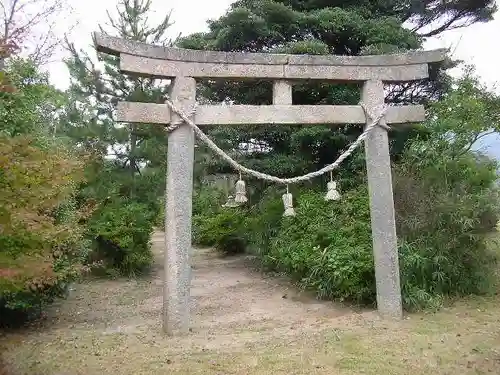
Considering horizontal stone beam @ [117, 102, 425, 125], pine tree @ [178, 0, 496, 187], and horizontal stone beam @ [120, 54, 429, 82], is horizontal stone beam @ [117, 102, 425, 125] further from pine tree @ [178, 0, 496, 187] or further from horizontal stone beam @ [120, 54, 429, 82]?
pine tree @ [178, 0, 496, 187]

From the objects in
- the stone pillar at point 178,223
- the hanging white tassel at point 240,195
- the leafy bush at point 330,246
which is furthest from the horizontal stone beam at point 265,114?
the leafy bush at point 330,246

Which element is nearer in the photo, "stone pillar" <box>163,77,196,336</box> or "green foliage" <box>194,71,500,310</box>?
"stone pillar" <box>163,77,196,336</box>

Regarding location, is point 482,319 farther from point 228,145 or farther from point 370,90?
point 228,145

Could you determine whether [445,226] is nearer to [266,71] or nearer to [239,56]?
[266,71]

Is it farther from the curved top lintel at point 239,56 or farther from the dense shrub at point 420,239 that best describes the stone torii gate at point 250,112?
A: the dense shrub at point 420,239

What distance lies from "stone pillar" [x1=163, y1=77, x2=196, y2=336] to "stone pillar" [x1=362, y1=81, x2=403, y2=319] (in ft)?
8.57

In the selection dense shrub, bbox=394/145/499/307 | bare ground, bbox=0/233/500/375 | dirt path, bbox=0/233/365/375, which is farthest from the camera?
dense shrub, bbox=394/145/499/307

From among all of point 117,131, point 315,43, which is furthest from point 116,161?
point 315,43

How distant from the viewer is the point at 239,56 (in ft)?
20.2

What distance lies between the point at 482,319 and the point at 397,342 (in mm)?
1782

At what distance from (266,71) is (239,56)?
42cm

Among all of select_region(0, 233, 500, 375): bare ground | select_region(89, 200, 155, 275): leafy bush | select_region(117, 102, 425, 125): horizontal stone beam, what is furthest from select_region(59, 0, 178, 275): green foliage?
select_region(117, 102, 425, 125): horizontal stone beam

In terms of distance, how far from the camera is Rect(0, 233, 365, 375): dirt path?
5.06 meters

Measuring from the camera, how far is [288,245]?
9055mm
